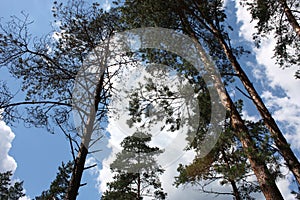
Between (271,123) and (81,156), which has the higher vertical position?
(271,123)

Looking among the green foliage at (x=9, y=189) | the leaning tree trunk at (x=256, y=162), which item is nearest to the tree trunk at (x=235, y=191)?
the leaning tree trunk at (x=256, y=162)

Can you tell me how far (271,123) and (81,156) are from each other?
14.5ft

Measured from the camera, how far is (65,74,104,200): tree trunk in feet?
12.8

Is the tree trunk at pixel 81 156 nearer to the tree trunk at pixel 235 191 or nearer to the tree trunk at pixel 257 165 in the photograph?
the tree trunk at pixel 257 165

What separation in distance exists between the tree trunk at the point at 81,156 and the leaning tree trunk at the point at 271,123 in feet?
12.0

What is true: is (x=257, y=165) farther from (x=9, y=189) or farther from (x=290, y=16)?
(x=9, y=189)

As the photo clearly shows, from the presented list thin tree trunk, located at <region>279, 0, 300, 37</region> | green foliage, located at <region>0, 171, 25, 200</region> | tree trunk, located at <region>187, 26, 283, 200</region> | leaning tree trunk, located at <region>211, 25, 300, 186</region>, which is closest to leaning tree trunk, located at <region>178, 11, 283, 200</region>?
tree trunk, located at <region>187, 26, 283, 200</region>

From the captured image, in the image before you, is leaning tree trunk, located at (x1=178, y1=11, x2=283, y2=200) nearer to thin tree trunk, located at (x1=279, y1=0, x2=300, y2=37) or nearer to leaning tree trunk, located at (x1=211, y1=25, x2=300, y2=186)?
leaning tree trunk, located at (x1=211, y1=25, x2=300, y2=186)

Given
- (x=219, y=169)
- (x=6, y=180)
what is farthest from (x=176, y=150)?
(x=6, y=180)

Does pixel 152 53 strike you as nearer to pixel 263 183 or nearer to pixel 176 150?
pixel 176 150

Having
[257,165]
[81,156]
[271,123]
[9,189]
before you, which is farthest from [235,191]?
[9,189]

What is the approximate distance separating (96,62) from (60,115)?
4.84 ft

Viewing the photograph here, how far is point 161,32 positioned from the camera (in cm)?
737

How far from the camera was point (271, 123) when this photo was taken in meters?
5.94
